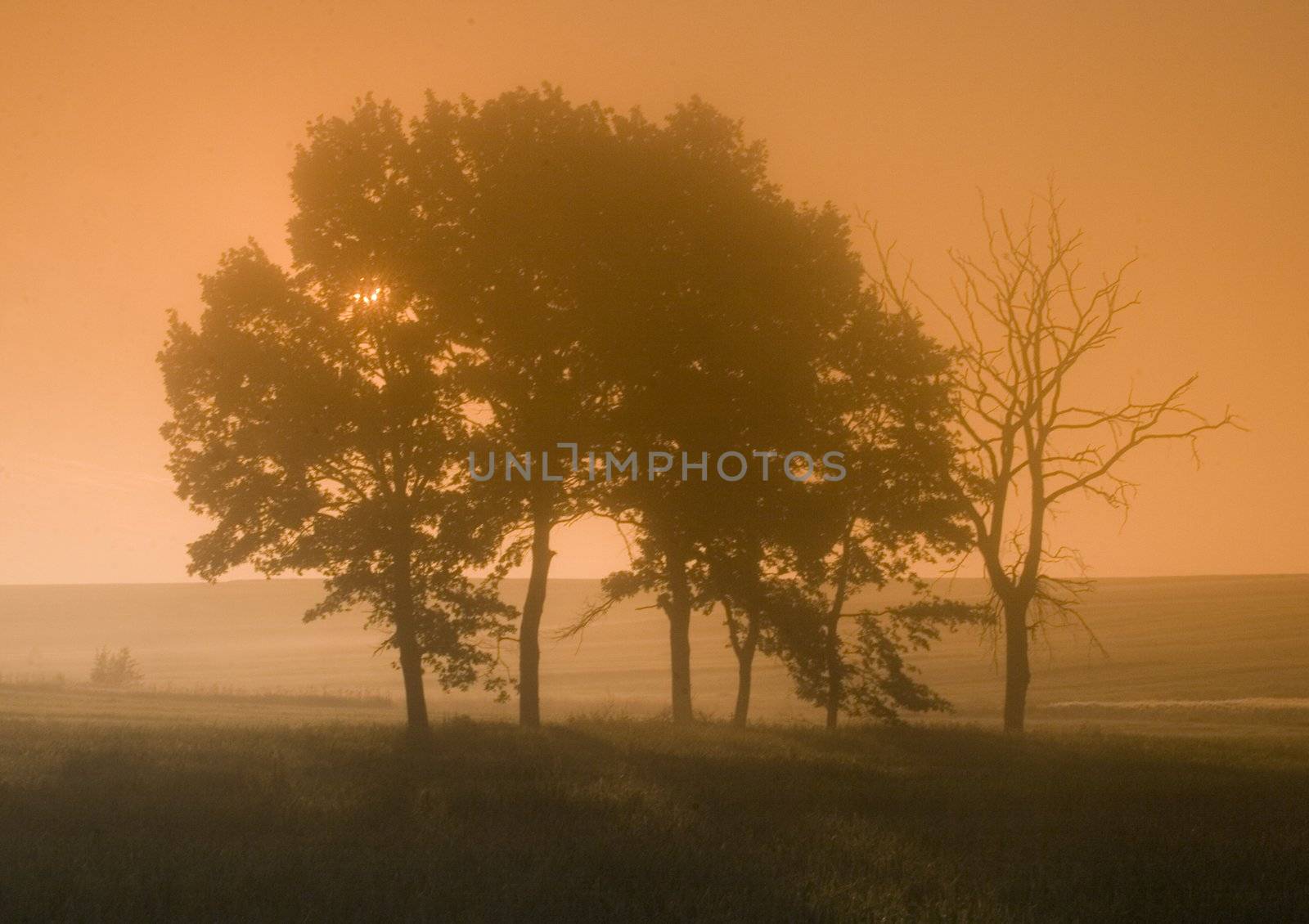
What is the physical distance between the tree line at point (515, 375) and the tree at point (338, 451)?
0.16ft

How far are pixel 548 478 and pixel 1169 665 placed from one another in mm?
50481

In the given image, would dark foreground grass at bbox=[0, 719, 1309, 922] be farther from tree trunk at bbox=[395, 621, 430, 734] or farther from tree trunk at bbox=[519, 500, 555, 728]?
tree trunk at bbox=[519, 500, 555, 728]

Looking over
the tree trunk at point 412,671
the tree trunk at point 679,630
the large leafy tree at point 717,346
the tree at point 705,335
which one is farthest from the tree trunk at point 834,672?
the tree trunk at point 412,671

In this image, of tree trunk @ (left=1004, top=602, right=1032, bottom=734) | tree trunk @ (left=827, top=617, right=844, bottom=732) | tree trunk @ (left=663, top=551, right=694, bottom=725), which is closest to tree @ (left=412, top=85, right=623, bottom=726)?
tree trunk @ (left=663, top=551, right=694, bottom=725)

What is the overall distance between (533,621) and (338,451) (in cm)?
548

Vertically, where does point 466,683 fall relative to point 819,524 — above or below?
below

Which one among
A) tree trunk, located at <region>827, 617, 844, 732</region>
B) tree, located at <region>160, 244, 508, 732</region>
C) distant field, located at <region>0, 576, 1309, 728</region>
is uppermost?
tree, located at <region>160, 244, 508, 732</region>

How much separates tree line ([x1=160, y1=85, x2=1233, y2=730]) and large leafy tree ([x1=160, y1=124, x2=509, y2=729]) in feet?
0.16

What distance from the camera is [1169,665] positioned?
57625 mm

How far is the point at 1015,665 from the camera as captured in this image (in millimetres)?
24266

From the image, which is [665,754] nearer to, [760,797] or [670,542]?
[760,797]

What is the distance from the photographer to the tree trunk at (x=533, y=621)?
844 inches

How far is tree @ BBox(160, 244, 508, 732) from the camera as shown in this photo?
18797 millimetres

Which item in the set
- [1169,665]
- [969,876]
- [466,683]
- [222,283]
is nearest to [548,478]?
[466,683]
